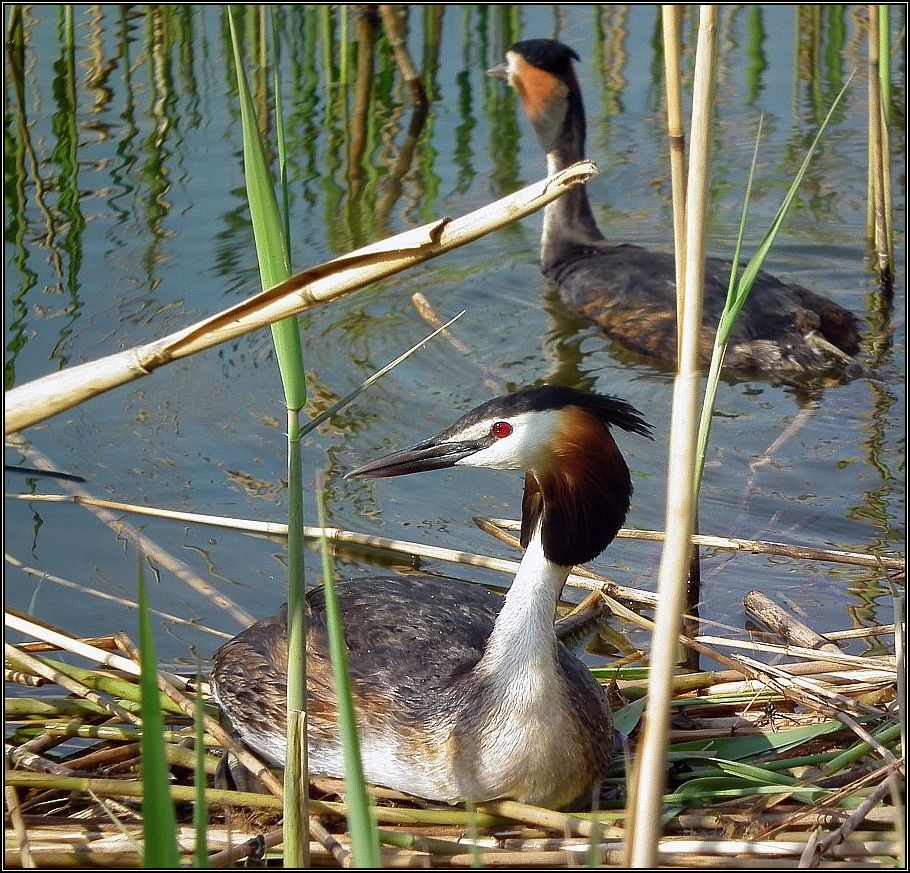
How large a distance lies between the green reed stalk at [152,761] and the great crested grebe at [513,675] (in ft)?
5.26

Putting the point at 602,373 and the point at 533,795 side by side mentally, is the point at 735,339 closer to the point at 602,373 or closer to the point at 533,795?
the point at 602,373

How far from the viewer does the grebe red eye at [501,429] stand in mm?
3451

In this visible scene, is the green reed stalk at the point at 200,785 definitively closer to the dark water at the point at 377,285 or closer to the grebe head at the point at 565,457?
the grebe head at the point at 565,457

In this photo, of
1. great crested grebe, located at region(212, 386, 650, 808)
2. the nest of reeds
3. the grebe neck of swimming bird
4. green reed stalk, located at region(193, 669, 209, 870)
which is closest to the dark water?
the grebe neck of swimming bird

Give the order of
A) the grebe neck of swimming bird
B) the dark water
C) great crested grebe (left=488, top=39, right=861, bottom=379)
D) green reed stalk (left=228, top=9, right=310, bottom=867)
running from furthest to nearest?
the grebe neck of swimming bird, great crested grebe (left=488, top=39, right=861, bottom=379), the dark water, green reed stalk (left=228, top=9, right=310, bottom=867)

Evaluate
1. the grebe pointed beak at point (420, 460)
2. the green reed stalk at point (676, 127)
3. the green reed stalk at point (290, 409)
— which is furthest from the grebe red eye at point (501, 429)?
the green reed stalk at point (290, 409)

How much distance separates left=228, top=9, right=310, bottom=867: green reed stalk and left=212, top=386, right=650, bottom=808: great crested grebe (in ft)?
2.67

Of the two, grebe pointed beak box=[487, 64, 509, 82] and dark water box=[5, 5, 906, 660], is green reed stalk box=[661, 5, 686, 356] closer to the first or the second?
dark water box=[5, 5, 906, 660]

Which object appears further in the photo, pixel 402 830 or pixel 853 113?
pixel 853 113

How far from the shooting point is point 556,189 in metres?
1.82

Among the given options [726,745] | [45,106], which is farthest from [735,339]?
[45,106]

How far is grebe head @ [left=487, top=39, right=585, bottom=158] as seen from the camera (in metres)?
8.19

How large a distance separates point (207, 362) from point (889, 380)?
348 centimetres

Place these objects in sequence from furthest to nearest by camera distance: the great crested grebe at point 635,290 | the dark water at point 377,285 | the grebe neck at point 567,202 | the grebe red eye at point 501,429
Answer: the grebe neck at point 567,202 < the great crested grebe at point 635,290 < the dark water at point 377,285 < the grebe red eye at point 501,429
